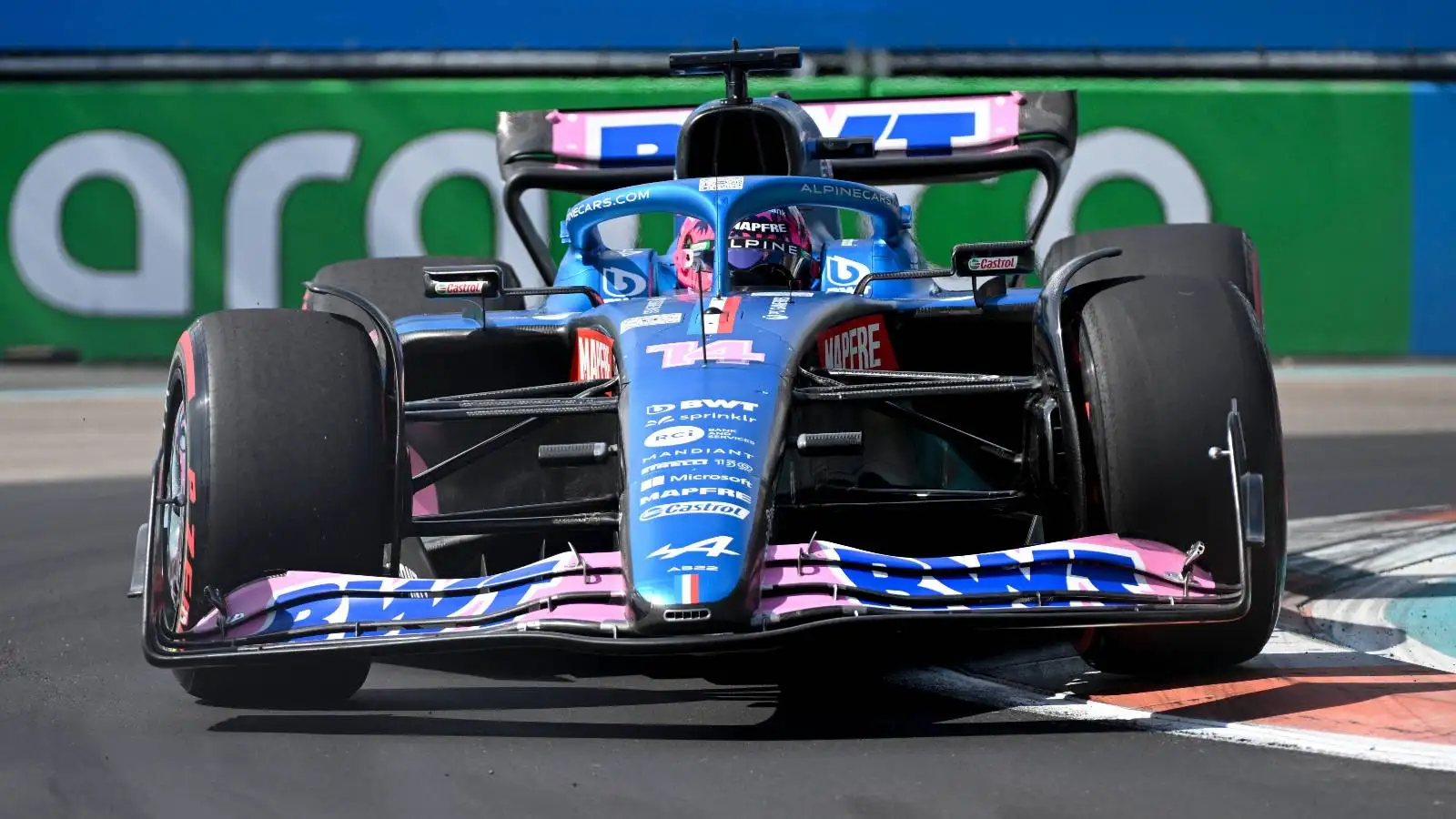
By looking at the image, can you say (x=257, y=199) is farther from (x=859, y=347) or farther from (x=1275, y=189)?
(x=859, y=347)

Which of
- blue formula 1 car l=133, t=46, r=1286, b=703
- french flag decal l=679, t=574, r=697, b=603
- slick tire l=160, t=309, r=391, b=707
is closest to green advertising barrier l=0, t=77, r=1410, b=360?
blue formula 1 car l=133, t=46, r=1286, b=703

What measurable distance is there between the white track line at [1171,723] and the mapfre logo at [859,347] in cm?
98

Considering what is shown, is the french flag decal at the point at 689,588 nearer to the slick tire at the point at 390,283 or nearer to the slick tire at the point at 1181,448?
the slick tire at the point at 1181,448

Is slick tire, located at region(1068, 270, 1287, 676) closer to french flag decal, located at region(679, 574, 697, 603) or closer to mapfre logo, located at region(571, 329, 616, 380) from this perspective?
french flag decal, located at region(679, 574, 697, 603)

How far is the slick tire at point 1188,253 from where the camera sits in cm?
738

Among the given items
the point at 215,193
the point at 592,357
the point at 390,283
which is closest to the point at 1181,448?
the point at 592,357

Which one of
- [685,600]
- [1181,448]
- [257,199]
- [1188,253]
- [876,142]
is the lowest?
[685,600]

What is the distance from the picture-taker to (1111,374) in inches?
201

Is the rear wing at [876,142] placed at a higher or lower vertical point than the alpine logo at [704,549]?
higher

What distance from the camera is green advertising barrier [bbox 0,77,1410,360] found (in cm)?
1515

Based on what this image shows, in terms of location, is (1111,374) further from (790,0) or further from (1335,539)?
(790,0)

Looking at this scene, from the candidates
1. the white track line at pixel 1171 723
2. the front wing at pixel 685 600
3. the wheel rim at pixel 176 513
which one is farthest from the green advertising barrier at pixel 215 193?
the front wing at pixel 685 600

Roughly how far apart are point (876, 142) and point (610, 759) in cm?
487

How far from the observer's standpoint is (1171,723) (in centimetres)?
463
